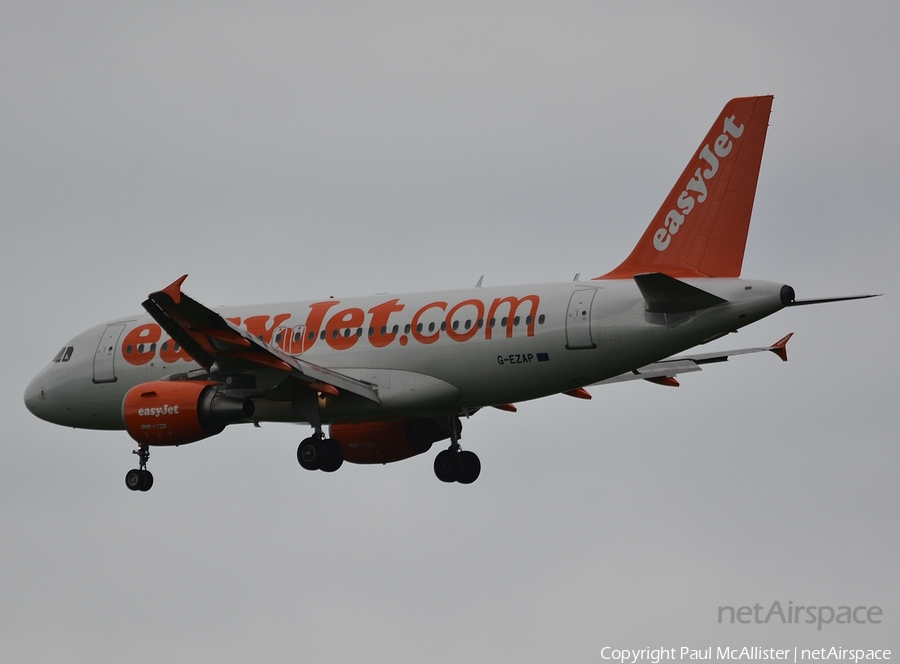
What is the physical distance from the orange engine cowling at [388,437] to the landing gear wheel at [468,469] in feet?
2.66

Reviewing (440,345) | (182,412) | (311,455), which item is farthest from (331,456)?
(440,345)

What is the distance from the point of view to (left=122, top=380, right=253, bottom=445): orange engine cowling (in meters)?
37.2

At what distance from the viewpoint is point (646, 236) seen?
1410 inches

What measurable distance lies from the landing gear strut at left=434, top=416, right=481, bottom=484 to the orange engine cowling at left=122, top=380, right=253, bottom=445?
596 cm

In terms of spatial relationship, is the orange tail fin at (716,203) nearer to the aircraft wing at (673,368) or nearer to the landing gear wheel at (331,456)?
the aircraft wing at (673,368)

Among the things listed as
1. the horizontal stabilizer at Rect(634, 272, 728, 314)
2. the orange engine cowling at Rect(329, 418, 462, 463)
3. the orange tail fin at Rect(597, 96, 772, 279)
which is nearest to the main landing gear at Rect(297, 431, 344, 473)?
the orange engine cowling at Rect(329, 418, 462, 463)

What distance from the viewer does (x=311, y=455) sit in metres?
38.1

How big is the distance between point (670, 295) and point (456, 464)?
10.1 metres

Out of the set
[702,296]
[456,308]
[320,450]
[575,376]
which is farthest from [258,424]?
[702,296]

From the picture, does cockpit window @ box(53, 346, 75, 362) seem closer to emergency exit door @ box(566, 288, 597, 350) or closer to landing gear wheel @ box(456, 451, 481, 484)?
landing gear wheel @ box(456, 451, 481, 484)

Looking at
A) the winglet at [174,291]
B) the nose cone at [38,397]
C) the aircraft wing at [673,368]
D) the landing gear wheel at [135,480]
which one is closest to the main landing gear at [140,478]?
the landing gear wheel at [135,480]

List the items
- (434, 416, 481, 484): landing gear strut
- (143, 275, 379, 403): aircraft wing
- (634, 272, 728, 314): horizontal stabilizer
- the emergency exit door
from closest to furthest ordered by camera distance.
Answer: (634, 272, 728, 314): horizontal stabilizer < the emergency exit door < (143, 275, 379, 403): aircraft wing < (434, 416, 481, 484): landing gear strut

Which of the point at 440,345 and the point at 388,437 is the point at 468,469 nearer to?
the point at 388,437

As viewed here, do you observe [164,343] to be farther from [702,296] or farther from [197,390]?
[702,296]
